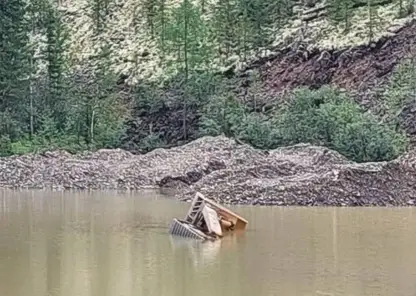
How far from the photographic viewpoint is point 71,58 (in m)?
60.6

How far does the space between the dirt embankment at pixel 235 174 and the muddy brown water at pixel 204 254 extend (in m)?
1.62

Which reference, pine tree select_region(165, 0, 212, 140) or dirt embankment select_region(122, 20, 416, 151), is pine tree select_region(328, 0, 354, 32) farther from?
pine tree select_region(165, 0, 212, 140)

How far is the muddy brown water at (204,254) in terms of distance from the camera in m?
12.0

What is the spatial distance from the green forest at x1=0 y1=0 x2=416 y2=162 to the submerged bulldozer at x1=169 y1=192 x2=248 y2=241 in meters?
17.1

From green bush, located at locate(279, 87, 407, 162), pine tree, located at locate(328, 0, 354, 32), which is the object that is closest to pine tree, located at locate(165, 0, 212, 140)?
pine tree, located at locate(328, 0, 354, 32)

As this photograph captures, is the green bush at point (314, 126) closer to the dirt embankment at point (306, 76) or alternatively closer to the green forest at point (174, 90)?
the green forest at point (174, 90)

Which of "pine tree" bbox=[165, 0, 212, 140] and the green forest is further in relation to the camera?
"pine tree" bbox=[165, 0, 212, 140]

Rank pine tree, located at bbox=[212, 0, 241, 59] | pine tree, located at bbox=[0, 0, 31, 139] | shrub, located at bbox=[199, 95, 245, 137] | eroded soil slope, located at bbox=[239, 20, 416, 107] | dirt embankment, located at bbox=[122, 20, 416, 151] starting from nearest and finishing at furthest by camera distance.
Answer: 1. shrub, located at bbox=[199, 95, 245, 137]
2. eroded soil slope, located at bbox=[239, 20, 416, 107]
3. dirt embankment, located at bbox=[122, 20, 416, 151]
4. pine tree, located at bbox=[0, 0, 31, 139]
5. pine tree, located at bbox=[212, 0, 241, 59]

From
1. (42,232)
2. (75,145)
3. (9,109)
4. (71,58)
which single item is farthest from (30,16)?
(42,232)

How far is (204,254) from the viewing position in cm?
1541

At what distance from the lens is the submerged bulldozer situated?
17.9 meters

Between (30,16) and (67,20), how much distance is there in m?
5.19

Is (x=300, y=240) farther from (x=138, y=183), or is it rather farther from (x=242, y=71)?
(x=242, y=71)

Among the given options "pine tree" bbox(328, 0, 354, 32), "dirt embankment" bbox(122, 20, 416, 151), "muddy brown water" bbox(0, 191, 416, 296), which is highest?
"pine tree" bbox(328, 0, 354, 32)
